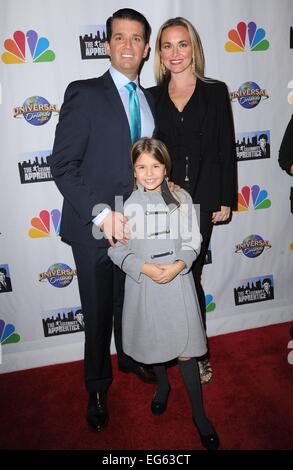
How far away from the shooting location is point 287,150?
2824 mm

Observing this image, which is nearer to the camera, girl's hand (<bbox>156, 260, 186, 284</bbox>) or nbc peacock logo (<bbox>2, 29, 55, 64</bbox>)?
girl's hand (<bbox>156, 260, 186, 284</bbox>)

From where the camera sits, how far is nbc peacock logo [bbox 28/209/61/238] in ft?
9.09

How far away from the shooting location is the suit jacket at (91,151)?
6.37ft

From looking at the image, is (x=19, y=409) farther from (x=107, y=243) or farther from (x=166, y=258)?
(x=166, y=258)

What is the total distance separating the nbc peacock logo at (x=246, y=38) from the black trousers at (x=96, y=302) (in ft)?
6.16

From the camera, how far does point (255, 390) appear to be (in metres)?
2.46

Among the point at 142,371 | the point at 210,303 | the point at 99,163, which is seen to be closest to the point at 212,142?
the point at 99,163

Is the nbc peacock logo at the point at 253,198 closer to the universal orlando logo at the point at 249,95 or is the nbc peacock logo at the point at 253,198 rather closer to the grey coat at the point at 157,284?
the universal orlando logo at the point at 249,95

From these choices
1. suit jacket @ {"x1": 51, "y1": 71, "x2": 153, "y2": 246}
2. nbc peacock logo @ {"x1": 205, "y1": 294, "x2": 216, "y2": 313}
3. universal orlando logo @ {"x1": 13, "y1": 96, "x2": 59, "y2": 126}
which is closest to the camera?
suit jacket @ {"x1": 51, "y1": 71, "x2": 153, "y2": 246}

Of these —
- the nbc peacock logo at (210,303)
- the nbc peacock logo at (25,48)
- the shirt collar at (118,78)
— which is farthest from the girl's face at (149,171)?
the nbc peacock logo at (210,303)

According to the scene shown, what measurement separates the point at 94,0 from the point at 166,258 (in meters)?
1.86

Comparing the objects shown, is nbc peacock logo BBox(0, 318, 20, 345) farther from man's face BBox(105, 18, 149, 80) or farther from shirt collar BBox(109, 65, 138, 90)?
man's face BBox(105, 18, 149, 80)

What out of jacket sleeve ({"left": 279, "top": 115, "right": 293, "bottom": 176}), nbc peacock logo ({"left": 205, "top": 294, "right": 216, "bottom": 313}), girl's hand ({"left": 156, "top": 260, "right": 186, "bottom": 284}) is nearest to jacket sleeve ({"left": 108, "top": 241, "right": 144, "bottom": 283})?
girl's hand ({"left": 156, "top": 260, "right": 186, "bottom": 284})

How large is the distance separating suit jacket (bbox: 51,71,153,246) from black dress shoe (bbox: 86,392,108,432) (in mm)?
1021
